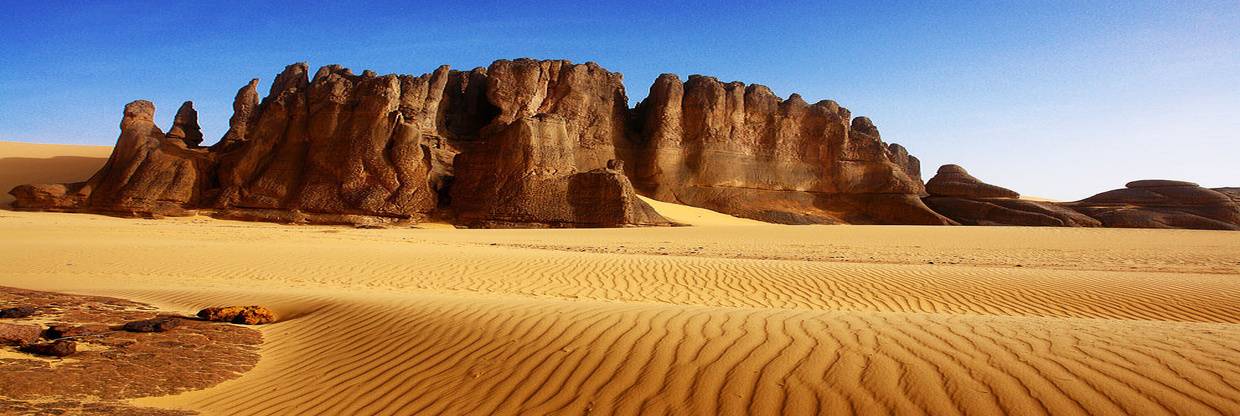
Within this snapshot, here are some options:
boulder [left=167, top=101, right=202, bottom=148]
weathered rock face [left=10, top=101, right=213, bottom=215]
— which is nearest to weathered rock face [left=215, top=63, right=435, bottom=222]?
weathered rock face [left=10, top=101, right=213, bottom=215]

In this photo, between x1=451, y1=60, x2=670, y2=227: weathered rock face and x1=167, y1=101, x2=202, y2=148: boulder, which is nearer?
x1=451, y1=60, x2=670, y2=227: weathered rock face

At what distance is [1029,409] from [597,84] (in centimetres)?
3774

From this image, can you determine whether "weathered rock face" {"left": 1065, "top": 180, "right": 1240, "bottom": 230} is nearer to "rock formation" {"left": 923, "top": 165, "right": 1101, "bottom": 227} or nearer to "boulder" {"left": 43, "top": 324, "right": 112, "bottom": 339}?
"rock formation" {"left": 923, "top": 165, "right": 1101, "bottom": 227}

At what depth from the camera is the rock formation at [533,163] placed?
2659cm

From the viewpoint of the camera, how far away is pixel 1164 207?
124ft

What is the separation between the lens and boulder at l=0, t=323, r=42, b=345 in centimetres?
460

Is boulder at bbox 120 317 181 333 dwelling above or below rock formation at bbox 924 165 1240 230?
below

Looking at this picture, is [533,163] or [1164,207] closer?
[533,163]

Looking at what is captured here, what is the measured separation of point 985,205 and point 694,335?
1576 inches

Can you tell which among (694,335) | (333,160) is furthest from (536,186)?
(694,335)

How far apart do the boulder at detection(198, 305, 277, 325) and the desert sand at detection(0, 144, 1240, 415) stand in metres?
0.19

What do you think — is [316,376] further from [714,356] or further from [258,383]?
[714,356]

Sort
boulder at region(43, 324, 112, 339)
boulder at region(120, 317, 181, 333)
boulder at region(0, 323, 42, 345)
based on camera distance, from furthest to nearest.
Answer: boulder at region(120, 317, 181, 333)
boulder at region(43, 324, 112, 339)
boulder at region(0, 323, 42, 345)

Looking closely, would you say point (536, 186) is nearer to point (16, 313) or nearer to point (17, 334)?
point (16, 313)
